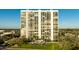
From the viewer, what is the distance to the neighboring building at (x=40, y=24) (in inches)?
98.7

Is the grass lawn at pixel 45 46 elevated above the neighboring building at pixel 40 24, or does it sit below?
below

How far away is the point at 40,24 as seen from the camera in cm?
252

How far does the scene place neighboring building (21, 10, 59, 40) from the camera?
251 cm

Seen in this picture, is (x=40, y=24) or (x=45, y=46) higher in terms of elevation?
(x=40, y=24)

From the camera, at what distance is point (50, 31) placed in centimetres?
251

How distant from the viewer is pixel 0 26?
98.6 inches

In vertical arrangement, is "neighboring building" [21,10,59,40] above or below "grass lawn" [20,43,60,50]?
above
